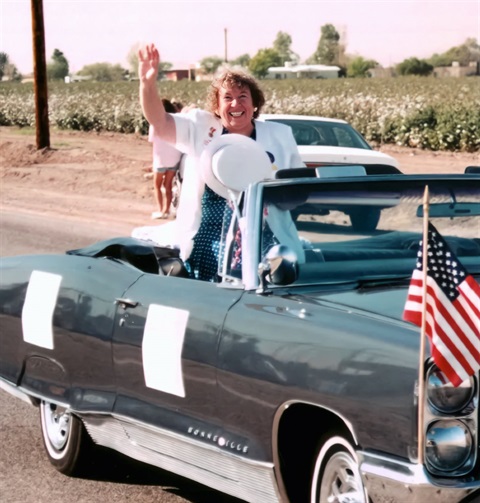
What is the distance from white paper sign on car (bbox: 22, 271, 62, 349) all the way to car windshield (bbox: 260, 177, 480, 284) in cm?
125

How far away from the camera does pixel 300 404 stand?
433 centimetres

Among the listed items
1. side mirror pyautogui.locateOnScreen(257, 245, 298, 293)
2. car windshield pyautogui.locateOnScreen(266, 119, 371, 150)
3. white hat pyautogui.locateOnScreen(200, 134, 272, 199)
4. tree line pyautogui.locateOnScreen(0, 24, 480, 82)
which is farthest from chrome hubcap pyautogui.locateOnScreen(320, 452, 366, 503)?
tree line pyautogui.locateOnScreen(0, 24, 480, 82)

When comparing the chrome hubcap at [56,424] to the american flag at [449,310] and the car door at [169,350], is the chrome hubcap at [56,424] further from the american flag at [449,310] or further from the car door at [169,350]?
the american flag at [449,310]

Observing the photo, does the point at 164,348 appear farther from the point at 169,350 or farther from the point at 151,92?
the point at 151,92

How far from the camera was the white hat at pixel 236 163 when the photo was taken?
5.48m

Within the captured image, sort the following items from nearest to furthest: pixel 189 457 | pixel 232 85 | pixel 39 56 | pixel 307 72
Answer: pixel 189 457, pixel 232 85, pixel 39 56, pixel 307 72

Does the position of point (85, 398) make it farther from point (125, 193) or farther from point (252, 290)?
point (125, 193)

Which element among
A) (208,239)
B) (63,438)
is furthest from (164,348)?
(63,438)

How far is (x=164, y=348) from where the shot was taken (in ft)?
16.1

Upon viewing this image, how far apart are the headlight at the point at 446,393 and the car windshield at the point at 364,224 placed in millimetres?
1024

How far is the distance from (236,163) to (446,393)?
187 cm

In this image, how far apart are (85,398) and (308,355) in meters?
1.52

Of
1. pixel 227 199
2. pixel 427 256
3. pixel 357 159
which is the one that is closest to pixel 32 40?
pixel 357 159

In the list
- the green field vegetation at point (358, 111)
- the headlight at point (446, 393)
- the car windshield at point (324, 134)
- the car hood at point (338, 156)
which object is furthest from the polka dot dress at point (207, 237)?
the green field vegetation at point (358, 111)
